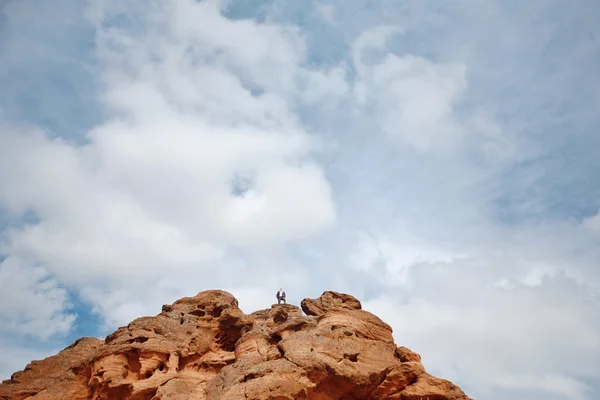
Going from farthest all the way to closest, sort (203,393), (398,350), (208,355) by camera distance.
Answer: (208,355), (398,350), (203,393)

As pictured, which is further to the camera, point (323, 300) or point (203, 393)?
point (323, 300)

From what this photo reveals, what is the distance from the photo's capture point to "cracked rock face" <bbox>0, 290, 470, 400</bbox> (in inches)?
1112

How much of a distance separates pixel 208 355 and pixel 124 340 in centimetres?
547

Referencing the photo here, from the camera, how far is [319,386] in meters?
28.3

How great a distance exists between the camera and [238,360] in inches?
1216

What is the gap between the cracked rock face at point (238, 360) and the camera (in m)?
Result: 28.2

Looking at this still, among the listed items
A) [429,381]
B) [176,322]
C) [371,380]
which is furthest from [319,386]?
[176,322]

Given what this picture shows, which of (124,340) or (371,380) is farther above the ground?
(124,340)

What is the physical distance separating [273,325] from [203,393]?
23.6 feet

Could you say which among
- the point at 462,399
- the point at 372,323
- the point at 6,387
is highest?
the point at 372,323

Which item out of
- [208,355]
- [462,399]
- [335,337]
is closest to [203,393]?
[208,355]

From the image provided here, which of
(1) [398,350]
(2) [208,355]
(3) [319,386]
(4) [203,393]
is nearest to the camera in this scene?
(3) [319,386]

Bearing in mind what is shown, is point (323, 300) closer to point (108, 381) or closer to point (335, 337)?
point (335, 337)

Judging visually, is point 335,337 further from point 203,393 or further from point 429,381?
point 203,393
